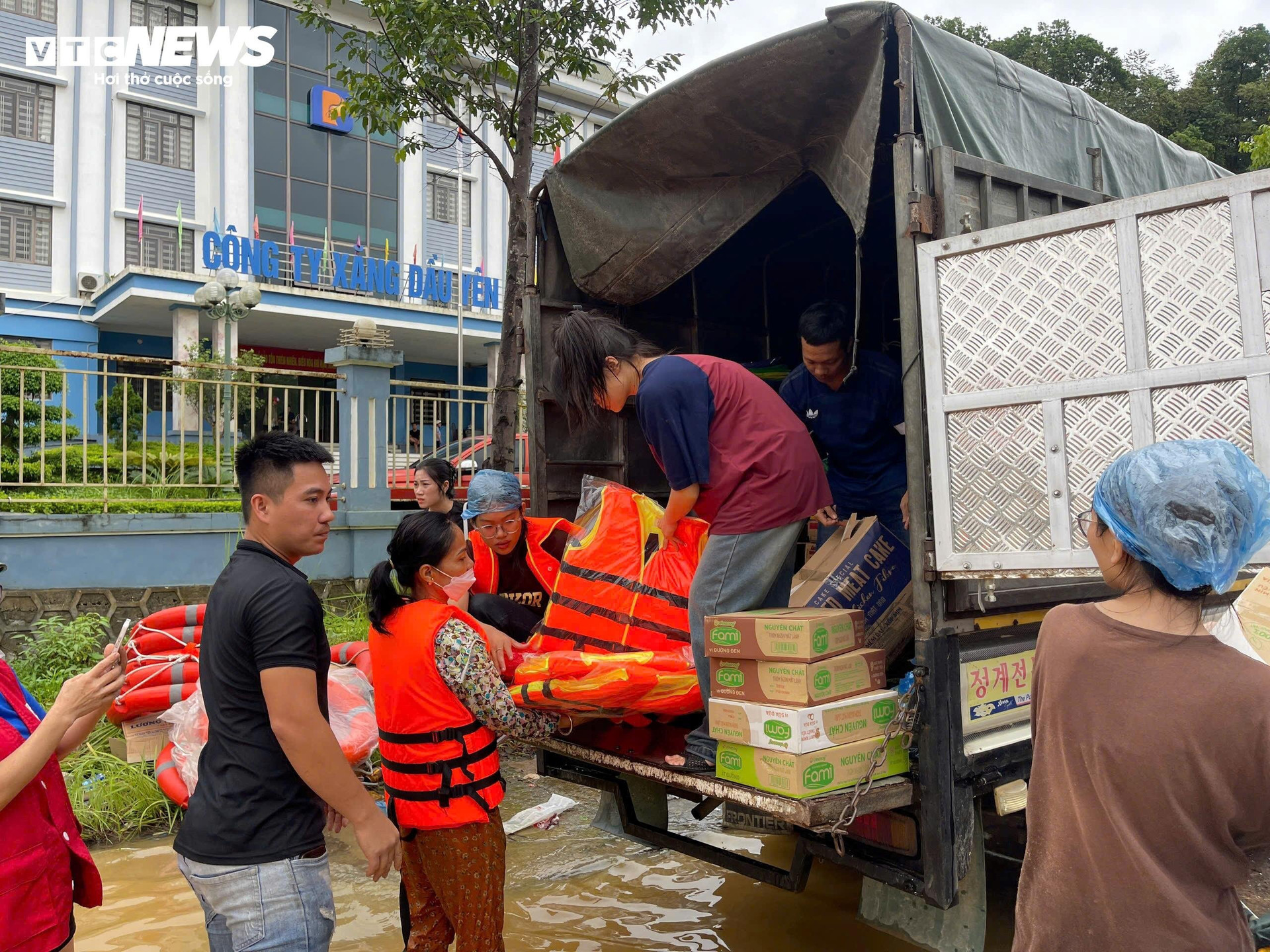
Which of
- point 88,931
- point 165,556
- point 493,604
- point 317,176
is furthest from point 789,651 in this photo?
point 317,176

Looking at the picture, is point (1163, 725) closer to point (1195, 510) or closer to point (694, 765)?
point (1195, 510)

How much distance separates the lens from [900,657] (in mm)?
3203

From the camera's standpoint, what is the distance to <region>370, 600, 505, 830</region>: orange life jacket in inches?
97.6

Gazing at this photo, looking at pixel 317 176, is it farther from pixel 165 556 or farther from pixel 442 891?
pixel 442 891

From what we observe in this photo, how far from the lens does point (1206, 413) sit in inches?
82.0

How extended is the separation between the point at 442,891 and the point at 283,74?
2095 cm

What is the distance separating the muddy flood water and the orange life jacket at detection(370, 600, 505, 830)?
1.12 meters

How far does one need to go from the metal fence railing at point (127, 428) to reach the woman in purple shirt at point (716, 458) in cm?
439

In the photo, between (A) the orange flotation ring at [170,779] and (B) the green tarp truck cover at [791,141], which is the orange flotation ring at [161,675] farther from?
(B) the green tarp truck cover at [791,141]

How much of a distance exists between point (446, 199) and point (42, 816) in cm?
2186

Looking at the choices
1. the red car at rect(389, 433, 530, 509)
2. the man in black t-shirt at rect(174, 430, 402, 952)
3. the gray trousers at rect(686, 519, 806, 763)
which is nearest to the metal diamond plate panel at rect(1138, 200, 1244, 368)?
the gray trousers at rect(686, 519, 806, 763)

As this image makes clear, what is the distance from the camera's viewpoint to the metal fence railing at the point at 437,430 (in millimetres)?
7840

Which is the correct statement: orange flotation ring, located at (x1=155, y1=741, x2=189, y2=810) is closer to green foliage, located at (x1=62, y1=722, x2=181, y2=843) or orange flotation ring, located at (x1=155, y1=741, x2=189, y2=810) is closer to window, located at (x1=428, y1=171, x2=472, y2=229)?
green foliage, located at (x1=62, y1=722, x2=181, y2=843)

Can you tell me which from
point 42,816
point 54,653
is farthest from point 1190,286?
point 54,653
